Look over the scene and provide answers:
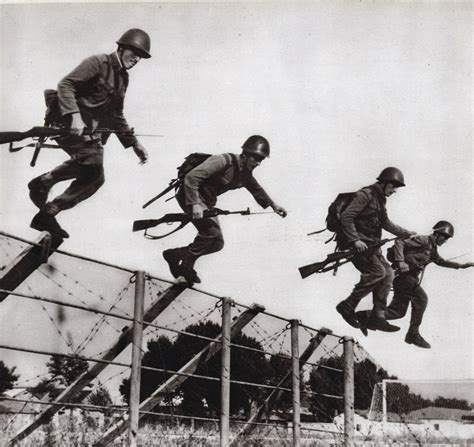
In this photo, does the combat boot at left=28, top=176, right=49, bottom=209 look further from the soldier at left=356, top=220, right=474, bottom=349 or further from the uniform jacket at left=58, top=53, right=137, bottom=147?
the soldier at left=356, top=220, right=474, bottom=349

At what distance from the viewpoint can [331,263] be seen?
15.0m

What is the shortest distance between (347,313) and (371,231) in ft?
5.82

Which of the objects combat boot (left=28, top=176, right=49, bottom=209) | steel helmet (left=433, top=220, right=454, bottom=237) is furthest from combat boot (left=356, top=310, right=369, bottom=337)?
combat boot (left=28, top=176, right=49, bottom=209)

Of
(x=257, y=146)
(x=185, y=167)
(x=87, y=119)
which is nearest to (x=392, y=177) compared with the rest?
(x=257, y=146)

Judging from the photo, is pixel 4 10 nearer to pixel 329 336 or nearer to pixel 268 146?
pixel 268 146

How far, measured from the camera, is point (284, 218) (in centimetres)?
1376

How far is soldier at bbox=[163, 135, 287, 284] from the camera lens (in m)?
11.9

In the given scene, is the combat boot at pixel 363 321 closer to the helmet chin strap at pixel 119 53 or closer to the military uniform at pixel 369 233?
the military uniform at pixel 369 233

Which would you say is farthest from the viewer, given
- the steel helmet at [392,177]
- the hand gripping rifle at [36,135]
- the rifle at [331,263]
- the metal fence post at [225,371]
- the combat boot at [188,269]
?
the steel helmet at [392,177]

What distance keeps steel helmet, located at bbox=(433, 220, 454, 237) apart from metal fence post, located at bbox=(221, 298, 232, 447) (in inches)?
237

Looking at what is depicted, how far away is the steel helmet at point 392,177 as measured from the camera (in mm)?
15031

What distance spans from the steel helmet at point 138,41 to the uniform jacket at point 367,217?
18.4ft

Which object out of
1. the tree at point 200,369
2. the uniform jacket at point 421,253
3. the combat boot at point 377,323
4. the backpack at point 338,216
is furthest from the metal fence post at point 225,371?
the tree at point 200,369

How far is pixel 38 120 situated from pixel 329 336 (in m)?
6.86
